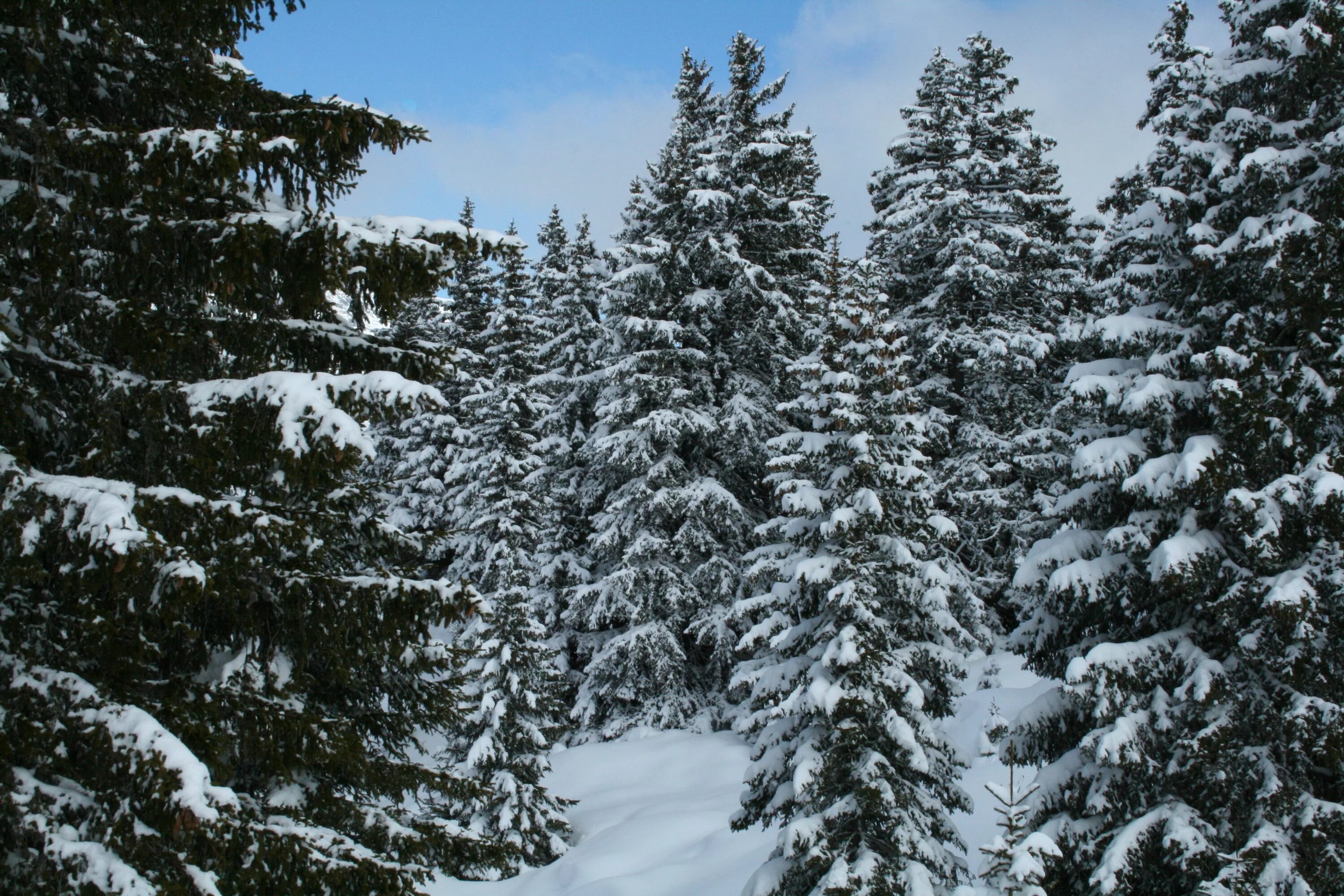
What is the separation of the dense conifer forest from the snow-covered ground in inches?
26.2

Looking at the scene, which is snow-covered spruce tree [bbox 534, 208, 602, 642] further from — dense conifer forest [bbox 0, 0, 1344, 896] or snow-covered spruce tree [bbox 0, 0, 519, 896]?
snow-covered spruce tree [bbox 0, 0, 519, 896]

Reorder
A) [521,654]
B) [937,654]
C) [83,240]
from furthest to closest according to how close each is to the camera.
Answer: [521,654] < [937,654] < [83,240]

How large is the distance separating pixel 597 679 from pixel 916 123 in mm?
18708

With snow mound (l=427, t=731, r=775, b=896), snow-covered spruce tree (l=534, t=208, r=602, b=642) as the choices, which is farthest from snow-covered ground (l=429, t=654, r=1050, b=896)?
snow-covered spruce tree (l=534, t=208, r=602, b=642)

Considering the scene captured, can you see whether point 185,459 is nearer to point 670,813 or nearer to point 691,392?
point 670,813

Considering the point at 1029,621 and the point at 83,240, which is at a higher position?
the point at 83,240

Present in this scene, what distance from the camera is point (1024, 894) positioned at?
21.9ft

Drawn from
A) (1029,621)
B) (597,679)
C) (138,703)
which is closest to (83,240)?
(138,703)

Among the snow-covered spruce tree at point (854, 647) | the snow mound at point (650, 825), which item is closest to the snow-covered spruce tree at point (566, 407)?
the snow mound at point (650, 825)

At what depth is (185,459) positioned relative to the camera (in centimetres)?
521

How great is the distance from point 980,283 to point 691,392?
29.3 feet

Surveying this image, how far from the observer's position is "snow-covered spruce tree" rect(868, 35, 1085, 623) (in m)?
21.4

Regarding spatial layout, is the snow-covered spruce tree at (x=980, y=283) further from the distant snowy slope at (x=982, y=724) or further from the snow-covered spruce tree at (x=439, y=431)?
the snow-covered spruce tree at (x=439, y=431)

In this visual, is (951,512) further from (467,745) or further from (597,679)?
(467,745)
